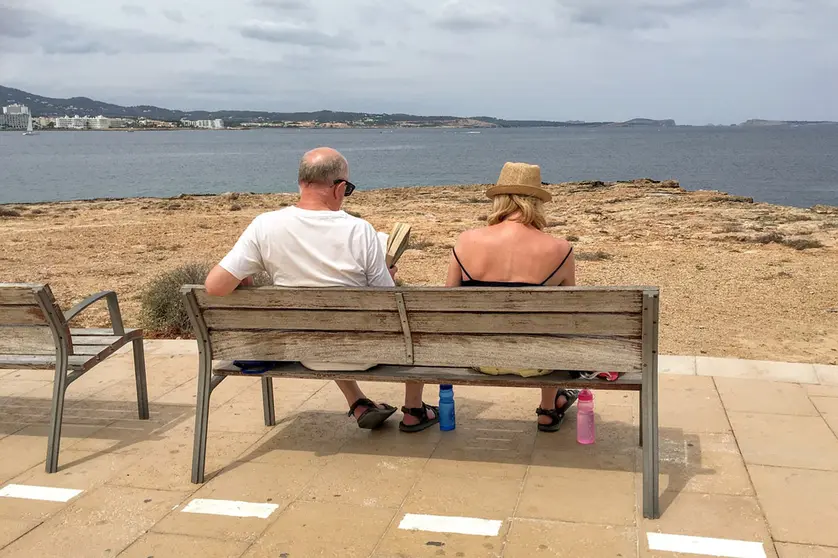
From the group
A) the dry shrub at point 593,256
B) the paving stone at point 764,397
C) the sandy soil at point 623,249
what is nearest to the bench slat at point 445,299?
the paving stone at point 764,397

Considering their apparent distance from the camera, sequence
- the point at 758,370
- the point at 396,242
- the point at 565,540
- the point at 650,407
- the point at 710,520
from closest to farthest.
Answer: the point at 565,540
the point at 710,520
the point at 650,407
the point at 396,242
the point at 758,370

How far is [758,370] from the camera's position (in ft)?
17.4

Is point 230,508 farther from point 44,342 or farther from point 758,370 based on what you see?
point 758,370

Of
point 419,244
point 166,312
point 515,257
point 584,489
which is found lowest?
point 419,244

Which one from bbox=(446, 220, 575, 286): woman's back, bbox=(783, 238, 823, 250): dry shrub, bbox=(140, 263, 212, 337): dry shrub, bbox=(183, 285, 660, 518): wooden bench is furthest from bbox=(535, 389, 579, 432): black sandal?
bbox=(783, 238, 823, 250): dry shrub

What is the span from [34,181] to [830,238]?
55.3 m

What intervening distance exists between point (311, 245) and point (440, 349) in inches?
31.2

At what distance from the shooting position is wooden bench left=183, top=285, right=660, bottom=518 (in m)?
3.42

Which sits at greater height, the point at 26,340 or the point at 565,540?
the point at 26,340

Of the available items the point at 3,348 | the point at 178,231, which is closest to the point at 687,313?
the point at 3,348

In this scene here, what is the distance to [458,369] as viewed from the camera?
390 cm

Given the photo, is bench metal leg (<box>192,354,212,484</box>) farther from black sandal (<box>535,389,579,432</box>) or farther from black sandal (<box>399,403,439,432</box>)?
black sandal (<box>535,389,579,432</box>)

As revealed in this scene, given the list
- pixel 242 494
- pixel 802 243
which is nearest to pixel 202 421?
pixel 242 494

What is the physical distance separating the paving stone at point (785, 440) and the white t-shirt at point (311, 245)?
2079mm
